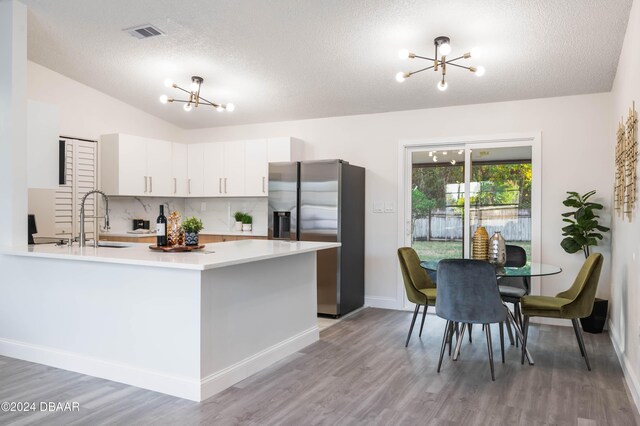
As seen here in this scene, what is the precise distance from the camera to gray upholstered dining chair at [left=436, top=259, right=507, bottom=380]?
10.7 ft

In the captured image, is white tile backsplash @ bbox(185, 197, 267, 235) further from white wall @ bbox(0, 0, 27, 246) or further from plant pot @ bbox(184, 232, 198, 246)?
white wall @ bbox(0, 0, 27, 246)

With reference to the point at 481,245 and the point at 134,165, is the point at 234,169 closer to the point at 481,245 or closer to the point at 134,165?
the point at 134,165

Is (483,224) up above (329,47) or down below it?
below

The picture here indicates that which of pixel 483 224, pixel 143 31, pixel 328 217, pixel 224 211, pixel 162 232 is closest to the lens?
pixel 162 232

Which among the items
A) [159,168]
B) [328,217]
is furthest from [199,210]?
[328,217]

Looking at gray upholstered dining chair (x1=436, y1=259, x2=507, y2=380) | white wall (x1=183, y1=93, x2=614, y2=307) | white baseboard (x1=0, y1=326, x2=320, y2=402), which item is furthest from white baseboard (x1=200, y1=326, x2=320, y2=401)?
white wall (x1=183, y1=93, x2=614, y2=307)

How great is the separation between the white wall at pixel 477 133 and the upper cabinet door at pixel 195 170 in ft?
2.20

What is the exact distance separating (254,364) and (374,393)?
2.92 feet

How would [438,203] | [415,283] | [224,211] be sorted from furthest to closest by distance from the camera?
[224,211] < [438,203] < [415,283]

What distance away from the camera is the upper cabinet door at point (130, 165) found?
580 cm

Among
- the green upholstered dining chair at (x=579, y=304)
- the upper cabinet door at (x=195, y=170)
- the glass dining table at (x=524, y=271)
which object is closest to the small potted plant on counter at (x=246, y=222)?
the upper cabinet door at (x=195, y=170)

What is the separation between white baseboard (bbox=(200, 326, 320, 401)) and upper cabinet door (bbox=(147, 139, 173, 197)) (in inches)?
129

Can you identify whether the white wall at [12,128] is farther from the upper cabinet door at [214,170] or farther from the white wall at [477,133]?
the white wall at [477,133]

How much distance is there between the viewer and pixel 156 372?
9.89 ft
